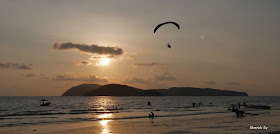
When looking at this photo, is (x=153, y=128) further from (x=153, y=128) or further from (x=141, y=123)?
(x=141, y=123)

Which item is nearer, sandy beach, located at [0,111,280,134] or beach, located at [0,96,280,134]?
sandy beach, located at [0,111,280,134]

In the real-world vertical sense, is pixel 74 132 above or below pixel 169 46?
below

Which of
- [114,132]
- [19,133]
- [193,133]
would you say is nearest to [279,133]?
[193,133]

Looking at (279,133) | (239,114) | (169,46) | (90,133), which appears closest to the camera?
(279,133)

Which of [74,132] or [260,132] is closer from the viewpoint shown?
[260,132]

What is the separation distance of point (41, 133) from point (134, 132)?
947 centimetres

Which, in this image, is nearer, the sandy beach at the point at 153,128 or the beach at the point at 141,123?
the sandy beach at the point at 153,128

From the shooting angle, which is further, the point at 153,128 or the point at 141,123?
the point at 141,123

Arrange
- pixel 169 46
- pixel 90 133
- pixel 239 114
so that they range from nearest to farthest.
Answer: pixel 90 133
pixel 169 46
pixel 239 114

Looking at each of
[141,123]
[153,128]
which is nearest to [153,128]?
[153,128]

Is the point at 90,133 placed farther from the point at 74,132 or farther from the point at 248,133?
the point at 248,133

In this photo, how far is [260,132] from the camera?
26.7m

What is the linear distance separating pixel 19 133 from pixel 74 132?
5.49 meters

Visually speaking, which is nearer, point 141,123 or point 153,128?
point 153,128
